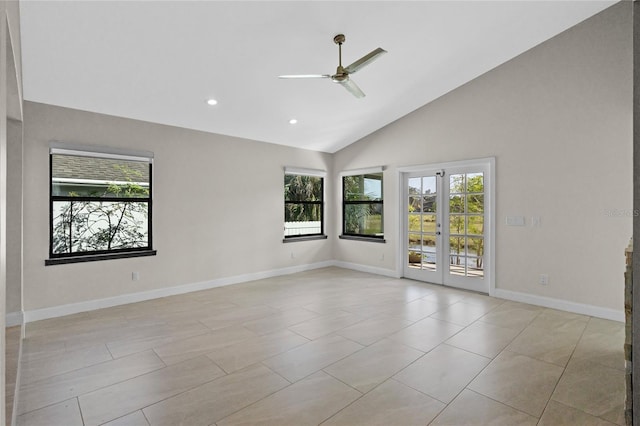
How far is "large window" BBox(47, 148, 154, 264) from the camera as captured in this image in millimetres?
4160

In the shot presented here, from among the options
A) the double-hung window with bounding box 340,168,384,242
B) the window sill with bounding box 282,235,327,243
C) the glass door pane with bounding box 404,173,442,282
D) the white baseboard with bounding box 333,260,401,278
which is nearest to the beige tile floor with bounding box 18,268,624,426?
the glass door pane with bounding box 404,173,442,282

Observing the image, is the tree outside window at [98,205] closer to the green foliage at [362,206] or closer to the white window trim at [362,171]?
the white window trim at [362,171]

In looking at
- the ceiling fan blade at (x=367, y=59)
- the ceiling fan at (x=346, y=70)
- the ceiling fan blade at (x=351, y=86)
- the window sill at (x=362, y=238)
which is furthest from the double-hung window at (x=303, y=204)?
the ceiling fan blade at (x=367, y=59)

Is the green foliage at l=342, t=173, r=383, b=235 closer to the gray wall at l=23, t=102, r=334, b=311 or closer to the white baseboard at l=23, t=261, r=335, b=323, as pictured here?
the gray wall at l=23, t=102, r=334, b=311

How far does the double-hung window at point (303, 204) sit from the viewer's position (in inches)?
267

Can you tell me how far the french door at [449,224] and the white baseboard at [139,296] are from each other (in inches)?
97.7

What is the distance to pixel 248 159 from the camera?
6.02m

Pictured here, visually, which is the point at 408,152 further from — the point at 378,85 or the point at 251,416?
the point at 251,416

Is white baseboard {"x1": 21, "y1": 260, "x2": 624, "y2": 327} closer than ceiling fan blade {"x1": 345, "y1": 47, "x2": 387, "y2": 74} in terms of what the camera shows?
No

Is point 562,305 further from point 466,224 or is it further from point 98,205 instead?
point 98,205

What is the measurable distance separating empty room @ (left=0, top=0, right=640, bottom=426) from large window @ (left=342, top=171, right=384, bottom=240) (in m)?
0.28

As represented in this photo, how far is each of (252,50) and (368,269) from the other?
4618 millimetres

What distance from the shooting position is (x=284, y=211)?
6645mm

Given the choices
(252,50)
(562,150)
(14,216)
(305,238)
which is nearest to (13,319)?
(14,216)
